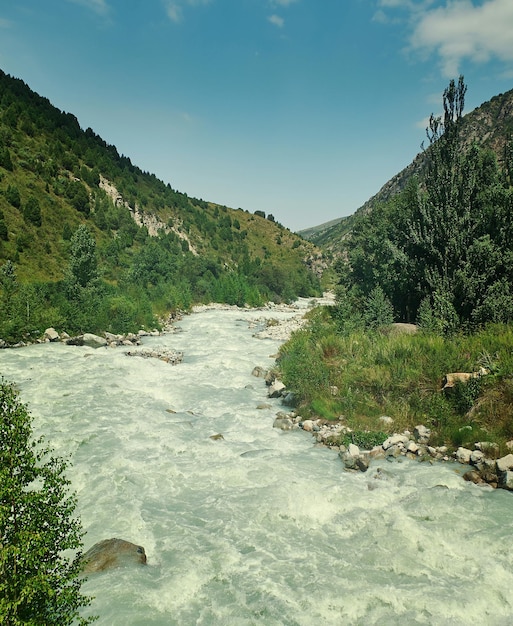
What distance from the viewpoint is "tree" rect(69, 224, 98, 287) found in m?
32.7

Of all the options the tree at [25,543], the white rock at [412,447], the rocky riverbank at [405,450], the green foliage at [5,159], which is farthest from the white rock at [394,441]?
the green foliage at [5,159]

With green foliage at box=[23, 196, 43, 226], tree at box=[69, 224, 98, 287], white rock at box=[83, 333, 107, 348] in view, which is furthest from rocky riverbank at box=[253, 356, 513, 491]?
green foliage at box=[23, 196, 43, 226]

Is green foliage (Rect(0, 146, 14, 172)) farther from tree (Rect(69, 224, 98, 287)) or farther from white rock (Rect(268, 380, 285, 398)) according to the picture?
white rock (Rect(268, 380, 285, 398))

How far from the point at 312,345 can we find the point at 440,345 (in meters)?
6.74

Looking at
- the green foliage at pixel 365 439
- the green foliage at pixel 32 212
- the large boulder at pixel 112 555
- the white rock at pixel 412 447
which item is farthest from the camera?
the green foliage at pixel 32 212

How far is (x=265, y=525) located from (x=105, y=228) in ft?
193

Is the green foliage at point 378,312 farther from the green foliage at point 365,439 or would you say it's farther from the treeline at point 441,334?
the green foliage at point 365,439

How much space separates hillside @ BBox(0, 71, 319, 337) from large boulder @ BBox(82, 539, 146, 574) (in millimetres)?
21093

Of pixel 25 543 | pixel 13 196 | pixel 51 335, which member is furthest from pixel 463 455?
pixel 13 196

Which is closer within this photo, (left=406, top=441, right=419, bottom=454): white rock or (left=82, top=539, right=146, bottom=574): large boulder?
(left=82, top=539, right=146, bottom=574): large boulder

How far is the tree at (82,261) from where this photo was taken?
32719mm

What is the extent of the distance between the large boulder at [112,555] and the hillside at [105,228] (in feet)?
69.2

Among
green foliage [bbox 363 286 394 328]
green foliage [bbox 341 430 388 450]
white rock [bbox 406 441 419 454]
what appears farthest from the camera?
green foliage [bbox 363 286 394 328]

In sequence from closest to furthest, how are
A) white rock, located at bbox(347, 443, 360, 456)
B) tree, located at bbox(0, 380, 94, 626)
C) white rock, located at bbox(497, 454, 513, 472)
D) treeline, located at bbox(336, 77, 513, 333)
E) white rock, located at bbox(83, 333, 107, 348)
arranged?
tree, located at bbox(0, 380, 94, 626)
white rock, located at bbox(497, 454, 513, 472)
white rock, located at bbox(347, 443, 360, 456)
treeline, located at bbox(336, 77, 513, 333)
white rock, located at bbox(83, 333, 107, 348)
